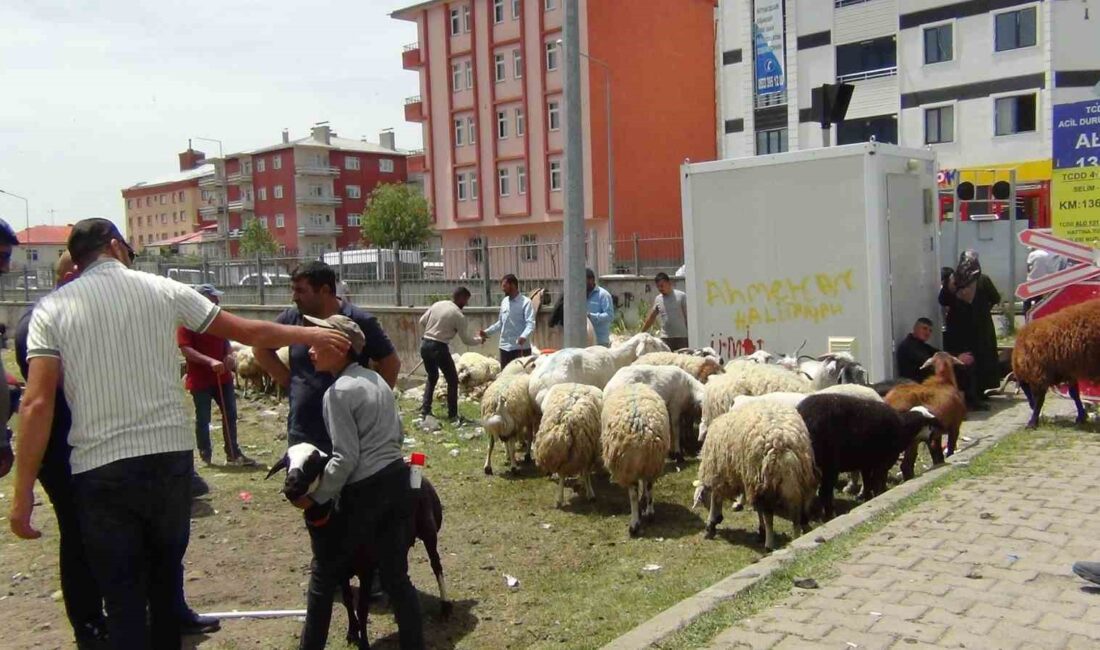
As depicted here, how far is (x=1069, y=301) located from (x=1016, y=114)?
79.4 feet

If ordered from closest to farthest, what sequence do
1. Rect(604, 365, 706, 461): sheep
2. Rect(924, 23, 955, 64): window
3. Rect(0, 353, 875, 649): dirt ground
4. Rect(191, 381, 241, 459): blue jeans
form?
Rect(0, 353, 875, 649): dirt ground → Rect(604, 365, 706, 461): sheep → Rect(191, 381, 241, 459): blue jeans → Rect(924, 23, 955, 64): window

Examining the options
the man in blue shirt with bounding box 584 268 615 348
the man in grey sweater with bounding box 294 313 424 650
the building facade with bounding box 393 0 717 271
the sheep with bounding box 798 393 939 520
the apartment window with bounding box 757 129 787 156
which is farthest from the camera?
the building facade with bounding box 393 0 717 271

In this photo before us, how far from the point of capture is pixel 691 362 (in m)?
9.88

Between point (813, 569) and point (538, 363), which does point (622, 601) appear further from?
point (538, 363)

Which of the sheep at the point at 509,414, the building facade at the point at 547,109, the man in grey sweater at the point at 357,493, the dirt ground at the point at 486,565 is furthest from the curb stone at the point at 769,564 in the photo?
the building facade at the point at 547,109

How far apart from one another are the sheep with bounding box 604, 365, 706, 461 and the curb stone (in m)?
2.37

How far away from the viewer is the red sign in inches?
384

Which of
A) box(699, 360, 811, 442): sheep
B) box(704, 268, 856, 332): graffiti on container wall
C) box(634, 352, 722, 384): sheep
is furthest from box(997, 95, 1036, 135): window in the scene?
box(699, 360, 811, 442): sheep

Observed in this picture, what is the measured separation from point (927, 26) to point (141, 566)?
35.0 meters

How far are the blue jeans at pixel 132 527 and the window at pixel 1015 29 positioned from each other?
110ft

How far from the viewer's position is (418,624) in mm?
4305

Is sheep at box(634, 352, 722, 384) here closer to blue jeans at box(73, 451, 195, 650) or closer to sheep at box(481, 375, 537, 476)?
sheep at box(481, 375, 537, 476)

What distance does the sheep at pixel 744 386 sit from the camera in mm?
8320

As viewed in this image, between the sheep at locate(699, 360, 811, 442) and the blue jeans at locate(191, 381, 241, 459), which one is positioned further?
the blue jeans at locate(191, 381, 241, 459)
